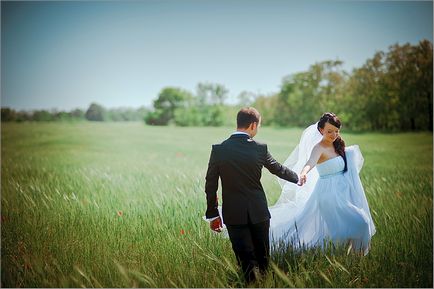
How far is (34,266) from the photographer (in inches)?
125

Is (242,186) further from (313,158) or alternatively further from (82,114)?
(82,114)

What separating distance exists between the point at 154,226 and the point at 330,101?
380 cm

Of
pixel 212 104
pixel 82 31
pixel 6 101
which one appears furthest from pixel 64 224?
pixel 212 104

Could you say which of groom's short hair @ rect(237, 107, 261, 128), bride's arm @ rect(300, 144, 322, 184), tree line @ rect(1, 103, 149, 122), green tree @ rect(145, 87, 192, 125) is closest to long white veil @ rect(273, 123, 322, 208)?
bride's arm @ rect(300, 144, 322, 184)

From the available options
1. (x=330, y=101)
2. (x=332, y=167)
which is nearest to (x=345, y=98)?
(x=330, y=101)

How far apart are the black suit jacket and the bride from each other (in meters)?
0.49

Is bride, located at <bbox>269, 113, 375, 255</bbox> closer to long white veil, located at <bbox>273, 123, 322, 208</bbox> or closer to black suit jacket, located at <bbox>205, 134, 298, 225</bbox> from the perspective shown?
long white veil, located at <bbox>273, 123, 322, 208</bbox>

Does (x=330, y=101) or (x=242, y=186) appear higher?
(x=330, y=101)

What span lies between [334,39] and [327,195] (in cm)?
252

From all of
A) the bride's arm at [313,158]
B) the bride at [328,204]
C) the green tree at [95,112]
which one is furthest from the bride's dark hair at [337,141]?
the green tree at [95,112]

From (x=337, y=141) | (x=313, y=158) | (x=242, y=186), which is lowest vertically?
(x=242, y=186)

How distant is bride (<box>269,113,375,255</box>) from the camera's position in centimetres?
294

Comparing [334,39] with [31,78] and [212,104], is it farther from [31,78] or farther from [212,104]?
[31,78]

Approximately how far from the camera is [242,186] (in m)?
2.56
